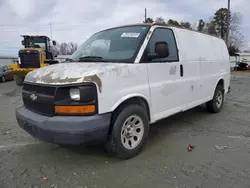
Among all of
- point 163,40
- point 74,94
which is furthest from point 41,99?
point 163,40

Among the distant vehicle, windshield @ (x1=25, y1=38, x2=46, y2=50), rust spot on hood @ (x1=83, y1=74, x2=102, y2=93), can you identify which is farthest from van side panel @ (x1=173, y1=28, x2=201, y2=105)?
the distant vehicle

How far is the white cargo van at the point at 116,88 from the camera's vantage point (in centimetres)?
287

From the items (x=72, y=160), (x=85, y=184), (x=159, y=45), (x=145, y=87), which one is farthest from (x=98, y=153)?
(x=159, y=45)

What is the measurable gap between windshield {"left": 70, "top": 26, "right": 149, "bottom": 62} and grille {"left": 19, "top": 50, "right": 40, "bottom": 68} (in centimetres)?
1070

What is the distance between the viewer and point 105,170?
315 centimetres

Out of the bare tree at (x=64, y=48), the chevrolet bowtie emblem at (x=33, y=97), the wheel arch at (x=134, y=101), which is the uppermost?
the bare tree at (x=64, y=48)

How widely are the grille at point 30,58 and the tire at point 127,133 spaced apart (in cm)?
1210

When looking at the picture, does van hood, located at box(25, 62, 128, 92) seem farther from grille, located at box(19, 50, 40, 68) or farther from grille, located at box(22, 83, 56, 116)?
grille, located at box(19, 50, 40, 68)

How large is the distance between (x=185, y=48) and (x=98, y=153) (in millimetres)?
2652

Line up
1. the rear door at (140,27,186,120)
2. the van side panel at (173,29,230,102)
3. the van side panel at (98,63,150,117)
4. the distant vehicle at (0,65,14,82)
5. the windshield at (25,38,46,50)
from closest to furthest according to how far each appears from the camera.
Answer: the van side panel at (98,63,150,117) → the rear door at (140,27,186,120) → the van side panel at (173,29,230,102) → the windshield at (25,38,46,50) → the distant vehicle at (0,65,14,82)

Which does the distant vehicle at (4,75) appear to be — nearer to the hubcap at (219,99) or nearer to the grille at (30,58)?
the grille at (30,58)

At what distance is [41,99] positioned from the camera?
3119mm

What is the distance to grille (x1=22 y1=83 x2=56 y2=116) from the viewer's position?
3006 mm

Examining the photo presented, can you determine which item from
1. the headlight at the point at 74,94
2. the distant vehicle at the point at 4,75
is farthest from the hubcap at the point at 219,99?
the distant vehicle at the point at 4,75
